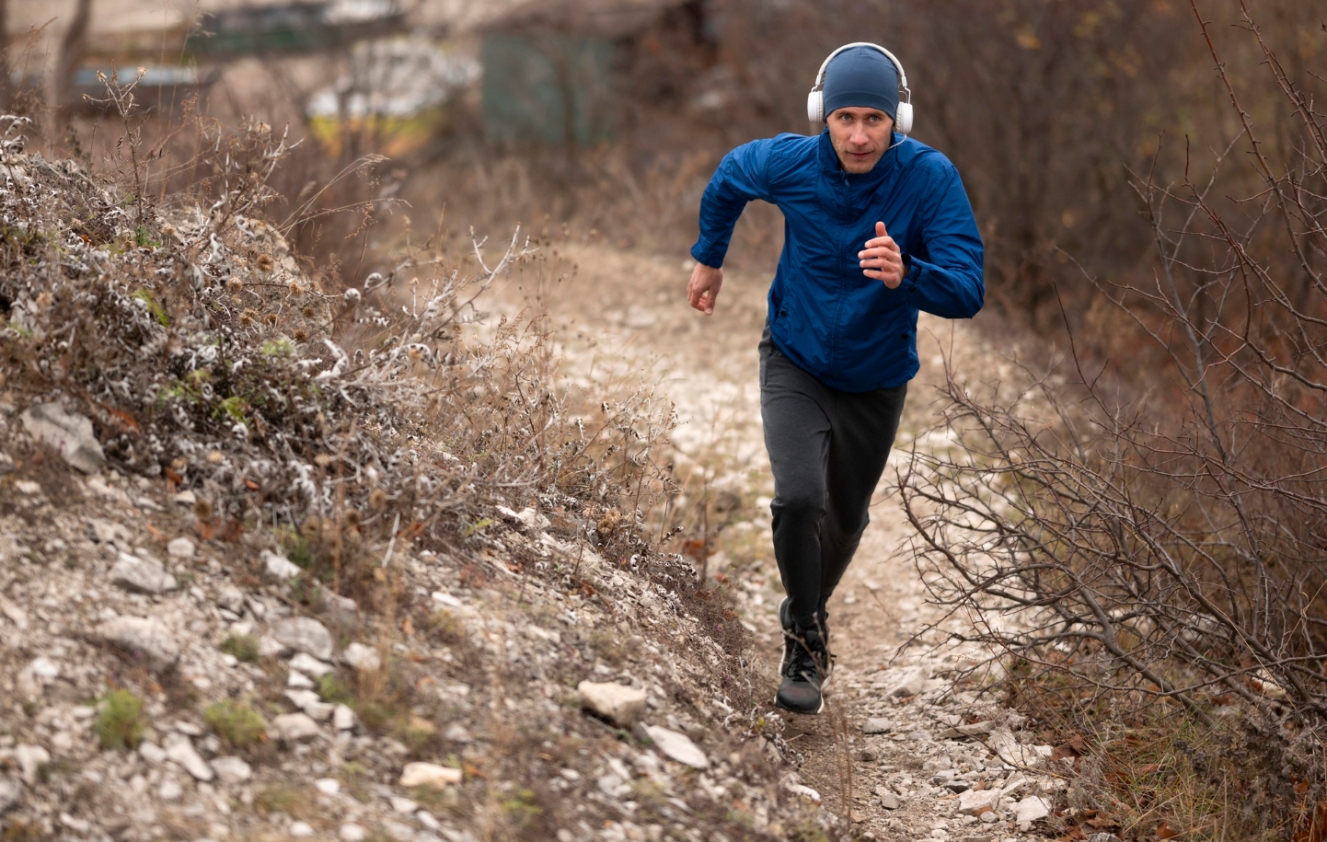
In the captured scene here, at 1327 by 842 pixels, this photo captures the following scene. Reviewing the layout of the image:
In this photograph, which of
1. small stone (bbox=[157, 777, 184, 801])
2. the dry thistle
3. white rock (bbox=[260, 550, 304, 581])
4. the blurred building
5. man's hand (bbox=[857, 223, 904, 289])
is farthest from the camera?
the blurred building

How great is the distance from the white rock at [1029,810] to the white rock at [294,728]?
81.8 inches

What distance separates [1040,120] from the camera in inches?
422

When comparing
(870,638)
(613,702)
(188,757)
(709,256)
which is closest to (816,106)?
(709,256)

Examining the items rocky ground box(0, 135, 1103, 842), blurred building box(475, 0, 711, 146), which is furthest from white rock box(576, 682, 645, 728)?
blurred building box(475, 0, 711, 146)

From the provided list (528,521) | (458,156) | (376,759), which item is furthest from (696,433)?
(458,156)

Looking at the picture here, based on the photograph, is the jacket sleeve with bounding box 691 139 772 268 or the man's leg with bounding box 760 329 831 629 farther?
the jacket sleeve with bounding box 691 139 772 268

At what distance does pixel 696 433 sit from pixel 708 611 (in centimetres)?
311

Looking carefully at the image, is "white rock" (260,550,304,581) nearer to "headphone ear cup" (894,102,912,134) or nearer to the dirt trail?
the dirt trail

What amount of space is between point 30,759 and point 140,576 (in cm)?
56

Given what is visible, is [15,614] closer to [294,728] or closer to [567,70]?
[294,728]

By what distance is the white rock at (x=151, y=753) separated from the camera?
2.31 meters

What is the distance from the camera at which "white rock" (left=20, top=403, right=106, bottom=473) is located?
2.87 m

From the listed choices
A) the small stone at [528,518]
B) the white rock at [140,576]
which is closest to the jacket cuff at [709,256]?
the small stone at [528,518]

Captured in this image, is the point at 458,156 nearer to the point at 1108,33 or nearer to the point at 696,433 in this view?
the point at 1108,33
